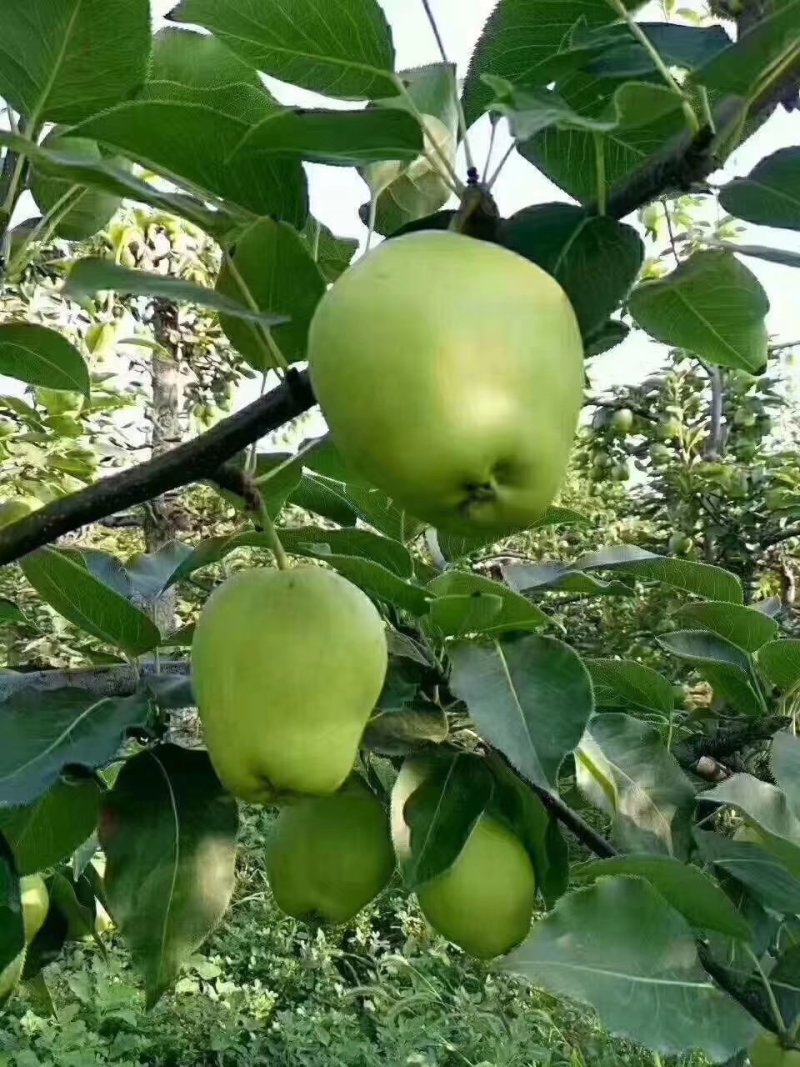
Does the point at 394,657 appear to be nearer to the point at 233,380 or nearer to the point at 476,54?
the point at 476,54

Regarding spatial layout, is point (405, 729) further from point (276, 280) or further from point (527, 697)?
point (276, 280)

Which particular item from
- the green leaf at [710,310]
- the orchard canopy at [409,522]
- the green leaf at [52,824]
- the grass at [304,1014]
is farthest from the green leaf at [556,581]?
the grass at [304,1014]

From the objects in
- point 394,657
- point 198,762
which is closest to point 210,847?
point 198,762

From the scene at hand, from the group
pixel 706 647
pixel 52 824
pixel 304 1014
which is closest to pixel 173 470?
pixel 52 824

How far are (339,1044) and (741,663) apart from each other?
2206mm

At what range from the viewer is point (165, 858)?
2.10 ft

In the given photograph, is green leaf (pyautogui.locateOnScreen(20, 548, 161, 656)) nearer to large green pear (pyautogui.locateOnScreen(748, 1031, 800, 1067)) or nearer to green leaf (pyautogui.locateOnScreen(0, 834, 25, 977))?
green leaf (pyautogui.locateOnScreen(0, 834, 25, 977))

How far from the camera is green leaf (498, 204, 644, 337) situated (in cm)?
43

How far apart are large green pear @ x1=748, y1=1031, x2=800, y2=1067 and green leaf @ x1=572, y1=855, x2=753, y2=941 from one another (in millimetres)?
88

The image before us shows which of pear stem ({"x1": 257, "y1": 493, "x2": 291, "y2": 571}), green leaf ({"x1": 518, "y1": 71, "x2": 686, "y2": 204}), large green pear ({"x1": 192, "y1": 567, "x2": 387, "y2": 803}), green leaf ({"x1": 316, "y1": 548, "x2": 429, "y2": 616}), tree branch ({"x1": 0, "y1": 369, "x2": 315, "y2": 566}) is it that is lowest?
green leaf ({"x1": 316, "y1": 548, "x2": 429, "y2": 616})

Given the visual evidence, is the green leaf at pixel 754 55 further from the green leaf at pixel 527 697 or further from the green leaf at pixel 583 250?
the green leaf at pixel 527 697

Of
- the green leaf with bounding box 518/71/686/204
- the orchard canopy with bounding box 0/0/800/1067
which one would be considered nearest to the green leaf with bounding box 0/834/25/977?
the orchard canopy with bounding box 0/0/800/1067

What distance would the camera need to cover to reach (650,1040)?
61 cm

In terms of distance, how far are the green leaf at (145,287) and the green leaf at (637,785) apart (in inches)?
17.8
